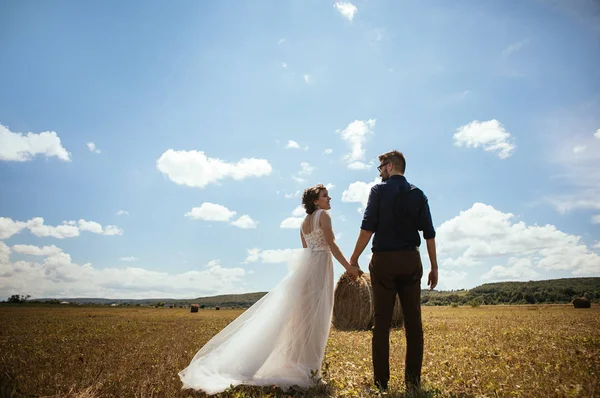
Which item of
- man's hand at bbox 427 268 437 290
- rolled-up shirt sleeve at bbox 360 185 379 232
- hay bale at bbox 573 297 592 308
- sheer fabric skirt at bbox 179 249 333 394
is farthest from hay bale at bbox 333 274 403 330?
hay bale at bbox 573 297 592 308

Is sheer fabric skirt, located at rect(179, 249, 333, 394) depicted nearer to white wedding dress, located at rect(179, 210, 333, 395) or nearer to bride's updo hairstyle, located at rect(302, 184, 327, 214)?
white wedding dress, located at rect(179, 210, 333, 395)

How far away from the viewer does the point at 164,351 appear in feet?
28.2

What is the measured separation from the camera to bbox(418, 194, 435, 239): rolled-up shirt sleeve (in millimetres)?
5074

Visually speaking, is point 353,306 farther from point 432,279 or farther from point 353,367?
point 432,279

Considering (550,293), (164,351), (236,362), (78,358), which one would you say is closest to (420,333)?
(236,362)

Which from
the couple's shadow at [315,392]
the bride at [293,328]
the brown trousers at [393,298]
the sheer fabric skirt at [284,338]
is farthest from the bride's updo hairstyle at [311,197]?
the couple's shadow at [315,392]

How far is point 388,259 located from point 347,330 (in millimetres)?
8300

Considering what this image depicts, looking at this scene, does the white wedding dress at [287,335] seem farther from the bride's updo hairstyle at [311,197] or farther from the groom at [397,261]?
the groom at [397,261]

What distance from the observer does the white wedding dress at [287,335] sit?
572 centimetres

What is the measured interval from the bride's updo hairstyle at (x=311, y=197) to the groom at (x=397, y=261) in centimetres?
119

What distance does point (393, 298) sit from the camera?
507cm

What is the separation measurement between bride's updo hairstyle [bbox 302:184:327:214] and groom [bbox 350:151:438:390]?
119 centimetres

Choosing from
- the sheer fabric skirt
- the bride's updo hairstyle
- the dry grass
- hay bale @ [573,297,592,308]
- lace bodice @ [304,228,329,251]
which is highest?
the bride's updo hairstyle

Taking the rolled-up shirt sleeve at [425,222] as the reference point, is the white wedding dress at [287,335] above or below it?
below
